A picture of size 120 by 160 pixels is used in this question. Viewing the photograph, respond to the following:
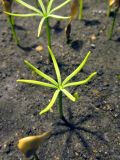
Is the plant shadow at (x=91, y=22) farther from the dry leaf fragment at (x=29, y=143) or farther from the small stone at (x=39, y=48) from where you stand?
the dry leaf fragment at (x=29, y=143)

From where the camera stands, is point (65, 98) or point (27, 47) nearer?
point (65, 98)

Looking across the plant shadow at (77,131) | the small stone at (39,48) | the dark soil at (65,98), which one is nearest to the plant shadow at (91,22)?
the dark soil at (65,98)

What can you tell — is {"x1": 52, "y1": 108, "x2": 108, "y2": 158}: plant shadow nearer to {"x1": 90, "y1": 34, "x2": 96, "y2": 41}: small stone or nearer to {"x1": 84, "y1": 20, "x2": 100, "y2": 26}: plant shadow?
{"x1": 90, "y1": 34, "x2": 96, "y2": 41}: small stone

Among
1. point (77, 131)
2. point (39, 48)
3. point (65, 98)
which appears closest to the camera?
point (77, 131)

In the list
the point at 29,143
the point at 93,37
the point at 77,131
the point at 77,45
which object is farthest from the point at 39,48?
the point at 29,143

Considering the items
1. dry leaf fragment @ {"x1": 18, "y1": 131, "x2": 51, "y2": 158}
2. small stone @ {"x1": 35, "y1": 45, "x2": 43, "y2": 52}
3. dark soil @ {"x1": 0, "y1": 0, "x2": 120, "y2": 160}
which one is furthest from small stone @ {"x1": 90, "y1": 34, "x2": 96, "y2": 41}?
dry leaf fragment @ {"x1": 18, "y1": 131, "x2": 51, "y2": 158}

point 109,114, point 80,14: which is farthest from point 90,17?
point 109,114

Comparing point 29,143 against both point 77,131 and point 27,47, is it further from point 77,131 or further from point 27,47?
point 27,47
